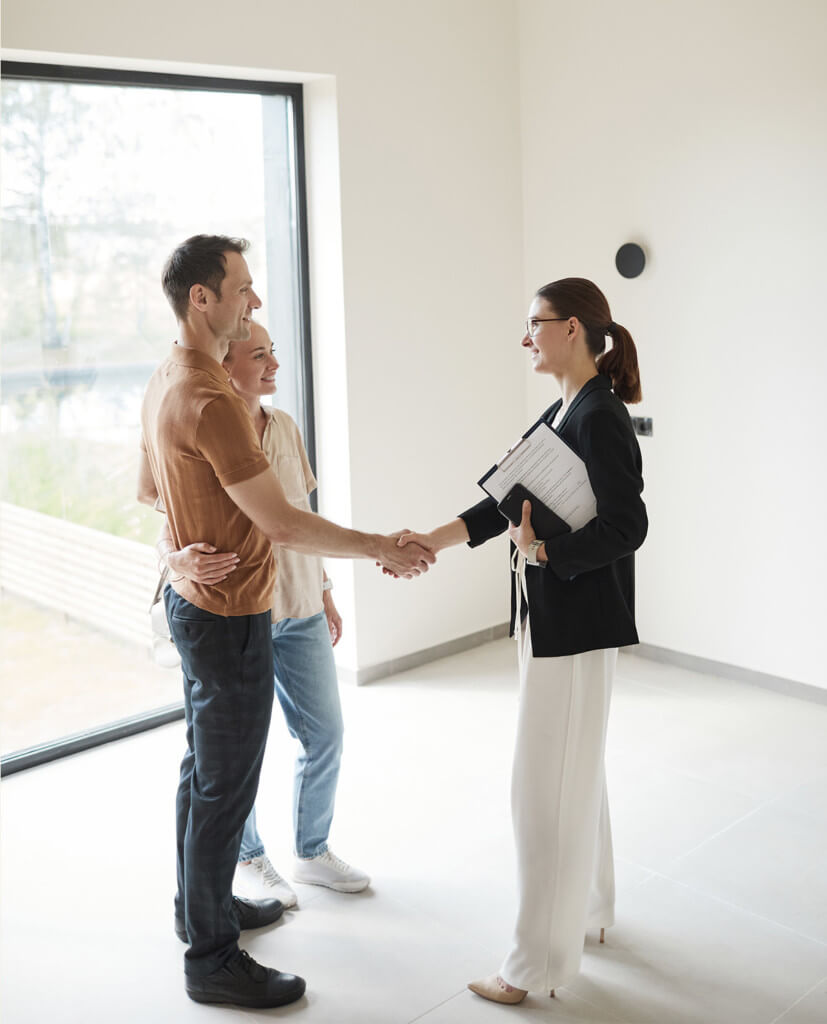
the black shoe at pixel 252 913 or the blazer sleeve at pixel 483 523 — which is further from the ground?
the blazer sleeve at pixel 483 523

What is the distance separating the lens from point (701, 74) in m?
4.05

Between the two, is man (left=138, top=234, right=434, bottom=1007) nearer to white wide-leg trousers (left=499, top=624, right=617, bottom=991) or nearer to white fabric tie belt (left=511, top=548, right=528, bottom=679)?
white fabric tie belt (left=511, top=548, right=528, bottom=679)

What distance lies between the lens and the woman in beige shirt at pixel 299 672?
2.69 metres

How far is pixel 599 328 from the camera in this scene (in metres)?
2.31

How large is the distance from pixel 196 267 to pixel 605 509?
37.7 inches

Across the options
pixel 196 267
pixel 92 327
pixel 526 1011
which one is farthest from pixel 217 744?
pixel 92 327

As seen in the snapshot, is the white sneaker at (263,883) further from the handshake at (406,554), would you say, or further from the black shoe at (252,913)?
→ the handshake at (406,554)

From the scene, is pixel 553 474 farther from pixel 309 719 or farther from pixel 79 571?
pixel 79 571

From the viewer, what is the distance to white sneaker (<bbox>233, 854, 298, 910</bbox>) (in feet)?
9.16

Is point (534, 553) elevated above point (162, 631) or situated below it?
above

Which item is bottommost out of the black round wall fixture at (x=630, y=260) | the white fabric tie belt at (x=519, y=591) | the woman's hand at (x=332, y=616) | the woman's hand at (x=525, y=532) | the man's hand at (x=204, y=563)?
the woman's hand at (x=332, y=616)

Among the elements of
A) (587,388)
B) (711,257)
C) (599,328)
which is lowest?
(587,388)

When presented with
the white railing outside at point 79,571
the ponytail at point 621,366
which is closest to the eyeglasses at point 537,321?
the ponytail at point 621,366

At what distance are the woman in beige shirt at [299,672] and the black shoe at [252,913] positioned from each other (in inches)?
2.4
